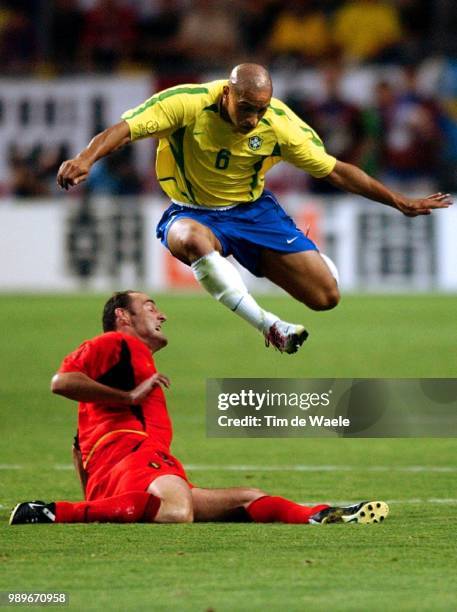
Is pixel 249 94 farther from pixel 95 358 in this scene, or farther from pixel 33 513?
pixel 33 513

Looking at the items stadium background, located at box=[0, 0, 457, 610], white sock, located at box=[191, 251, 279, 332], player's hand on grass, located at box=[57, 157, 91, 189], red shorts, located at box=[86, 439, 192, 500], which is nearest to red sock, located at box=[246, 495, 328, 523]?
red shorts, located at box=[86, 439, 192, 500]

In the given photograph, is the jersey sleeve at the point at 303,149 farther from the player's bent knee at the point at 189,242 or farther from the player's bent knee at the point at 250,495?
the player's bent knee at the point at 250,495

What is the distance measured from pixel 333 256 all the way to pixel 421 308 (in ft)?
5.78

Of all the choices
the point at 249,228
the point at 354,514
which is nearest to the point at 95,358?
the point at 354,514

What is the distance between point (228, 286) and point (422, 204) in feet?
4.70

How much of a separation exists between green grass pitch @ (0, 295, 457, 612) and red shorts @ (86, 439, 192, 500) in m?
0.26

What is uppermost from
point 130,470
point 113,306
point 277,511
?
point 113,306

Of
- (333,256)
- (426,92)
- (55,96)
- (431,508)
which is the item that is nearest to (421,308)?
(333,256)

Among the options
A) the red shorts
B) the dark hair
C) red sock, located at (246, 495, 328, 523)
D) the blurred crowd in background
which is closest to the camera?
the red shorts

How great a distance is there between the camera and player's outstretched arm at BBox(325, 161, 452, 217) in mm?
9422

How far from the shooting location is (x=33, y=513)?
7707mm

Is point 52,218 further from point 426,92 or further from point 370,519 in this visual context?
point 370,519

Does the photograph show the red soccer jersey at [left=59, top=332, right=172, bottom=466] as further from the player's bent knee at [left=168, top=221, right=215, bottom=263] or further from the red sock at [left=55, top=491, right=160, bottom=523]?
the player's bent knee at [left=168, top=221, right=215, bottom=263]

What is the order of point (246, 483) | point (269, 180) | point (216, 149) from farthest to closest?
1. point (269, 180)
2. point (246, 483)
3. point (216, 149)
